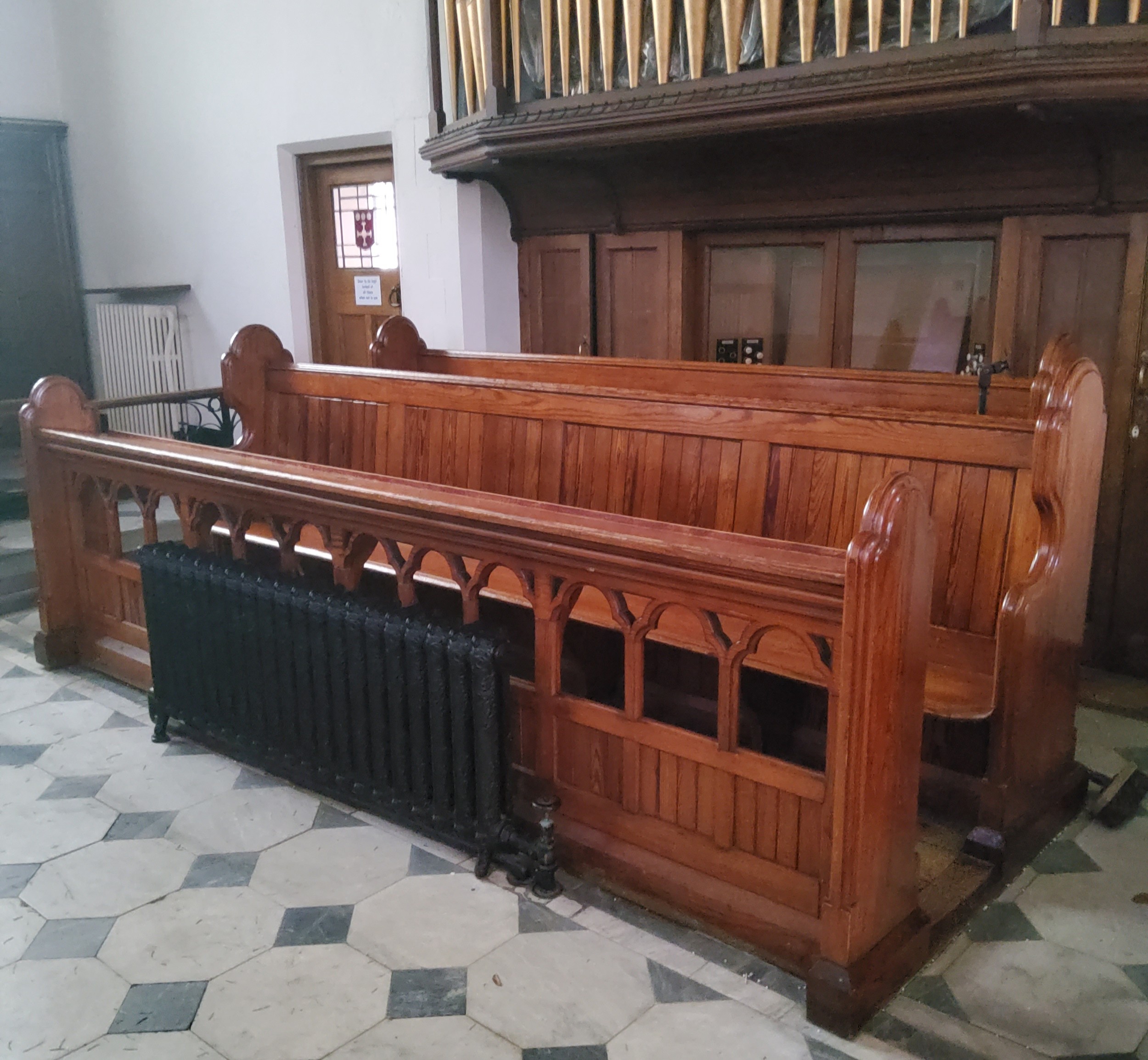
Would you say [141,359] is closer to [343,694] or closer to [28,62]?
[28,62]

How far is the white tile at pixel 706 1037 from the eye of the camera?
1812 mm

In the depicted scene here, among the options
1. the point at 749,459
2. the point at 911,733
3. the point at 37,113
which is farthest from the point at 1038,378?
the point at 37,113

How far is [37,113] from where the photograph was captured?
662 cm

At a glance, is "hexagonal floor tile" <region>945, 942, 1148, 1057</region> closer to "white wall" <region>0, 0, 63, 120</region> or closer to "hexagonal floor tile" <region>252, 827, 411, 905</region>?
"hexagonal floor tile" <region>252, 827, 411, 905</region>

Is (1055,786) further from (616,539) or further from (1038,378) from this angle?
(616,539)

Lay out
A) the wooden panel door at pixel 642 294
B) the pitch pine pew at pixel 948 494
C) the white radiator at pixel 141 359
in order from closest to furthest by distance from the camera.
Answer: the pitch pine pew at pixel 948 494 → the wooden panel door at pixel 642 294 → the white radiator at pixel 141 359

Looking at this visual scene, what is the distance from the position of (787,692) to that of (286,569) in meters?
1.29

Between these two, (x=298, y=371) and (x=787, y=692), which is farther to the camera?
(x=298, y=371)

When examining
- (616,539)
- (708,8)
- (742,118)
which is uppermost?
(708,8)

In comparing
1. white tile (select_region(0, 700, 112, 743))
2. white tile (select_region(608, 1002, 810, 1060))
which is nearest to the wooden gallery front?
white tile (select_region(608, 1002, 810, 1060))

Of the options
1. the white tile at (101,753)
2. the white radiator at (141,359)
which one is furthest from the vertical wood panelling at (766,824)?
the white radiator at (141,359)

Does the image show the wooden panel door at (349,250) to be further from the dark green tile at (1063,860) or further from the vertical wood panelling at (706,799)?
the dark green tile at (1063,860)

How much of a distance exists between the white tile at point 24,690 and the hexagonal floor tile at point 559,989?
6.69 ft

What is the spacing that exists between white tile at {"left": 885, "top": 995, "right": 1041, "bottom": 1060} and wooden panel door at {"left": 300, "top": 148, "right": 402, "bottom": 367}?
427 centimetres
